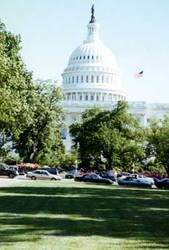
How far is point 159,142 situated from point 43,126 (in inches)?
695

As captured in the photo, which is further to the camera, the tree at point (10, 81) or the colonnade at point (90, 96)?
the colonnade at point (90, 96)

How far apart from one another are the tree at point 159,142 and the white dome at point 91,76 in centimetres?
8672

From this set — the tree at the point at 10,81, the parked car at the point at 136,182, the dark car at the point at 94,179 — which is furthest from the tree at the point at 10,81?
the dark car at the point at 94,179

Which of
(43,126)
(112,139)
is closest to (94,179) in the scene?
(43,126)

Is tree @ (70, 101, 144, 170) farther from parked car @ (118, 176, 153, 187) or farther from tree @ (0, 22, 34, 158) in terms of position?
tree @ (0, 22, 34, 158)

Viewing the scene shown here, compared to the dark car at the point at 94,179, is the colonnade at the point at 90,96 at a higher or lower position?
higher

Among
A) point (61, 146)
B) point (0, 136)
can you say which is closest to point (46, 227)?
point (0, 136)

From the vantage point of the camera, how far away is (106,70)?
179 metres

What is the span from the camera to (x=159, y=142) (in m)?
80.3

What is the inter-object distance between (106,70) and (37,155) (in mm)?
97603

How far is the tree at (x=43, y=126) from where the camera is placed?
76.1 m

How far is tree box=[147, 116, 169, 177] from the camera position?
77.9 metres

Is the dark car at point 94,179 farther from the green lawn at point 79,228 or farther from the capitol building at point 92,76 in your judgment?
the capitol building at point 92,76

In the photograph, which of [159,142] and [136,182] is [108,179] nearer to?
[136,182]
